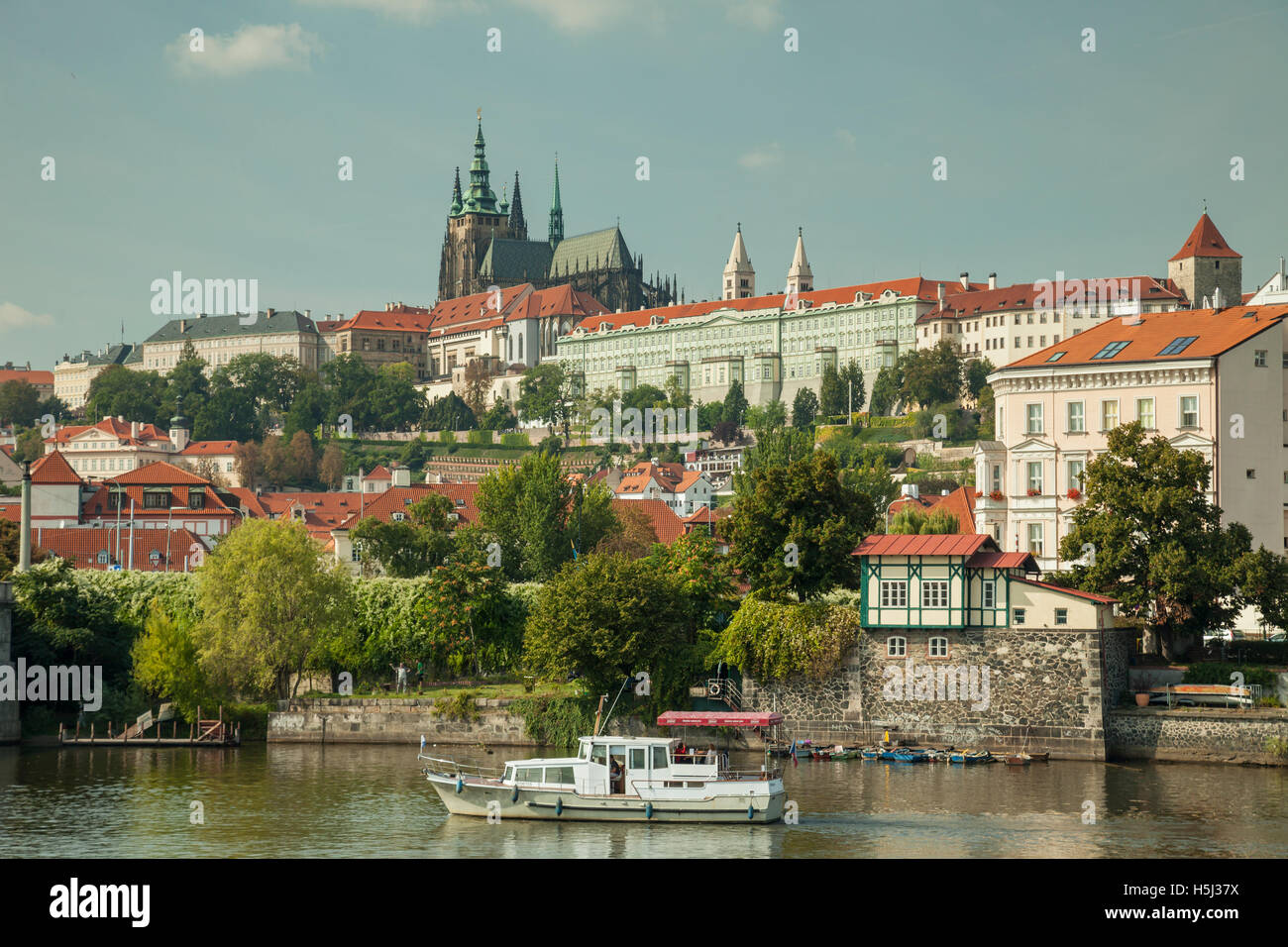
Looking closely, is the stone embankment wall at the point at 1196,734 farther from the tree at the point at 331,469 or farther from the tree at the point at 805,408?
the tree at the point at 331,469

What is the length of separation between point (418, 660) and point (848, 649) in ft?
54.9

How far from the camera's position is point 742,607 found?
179ft

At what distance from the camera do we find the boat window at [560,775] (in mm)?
40094

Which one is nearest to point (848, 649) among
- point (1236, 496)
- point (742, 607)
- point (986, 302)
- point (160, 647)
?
point (742, 607)

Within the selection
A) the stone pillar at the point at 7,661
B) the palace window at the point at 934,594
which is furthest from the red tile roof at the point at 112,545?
the palace window at the point at 934,594

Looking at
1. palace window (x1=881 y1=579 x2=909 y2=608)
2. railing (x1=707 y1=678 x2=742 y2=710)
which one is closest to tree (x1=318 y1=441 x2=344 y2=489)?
railing (x1=707 y1=678 x2=742 y2=710)

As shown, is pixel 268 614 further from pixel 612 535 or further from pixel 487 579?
pixel 612 535

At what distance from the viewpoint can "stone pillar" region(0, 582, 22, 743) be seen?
5384cm

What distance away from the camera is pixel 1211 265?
484 ft

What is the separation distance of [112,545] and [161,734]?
43.7 metres

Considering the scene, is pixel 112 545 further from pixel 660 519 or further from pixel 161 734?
pixel 161 734

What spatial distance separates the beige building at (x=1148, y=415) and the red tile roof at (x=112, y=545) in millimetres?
45726

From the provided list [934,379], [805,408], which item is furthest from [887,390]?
[805,408]

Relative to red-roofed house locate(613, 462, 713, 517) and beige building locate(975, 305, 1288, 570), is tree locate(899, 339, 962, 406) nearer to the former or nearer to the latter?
red-roofed house locate(613, 462, 713, 517)
